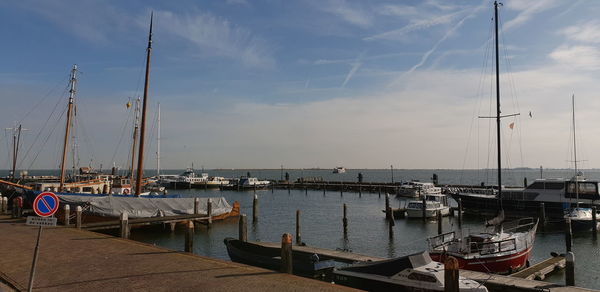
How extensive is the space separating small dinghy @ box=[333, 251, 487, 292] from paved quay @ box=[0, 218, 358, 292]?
12.1 feet

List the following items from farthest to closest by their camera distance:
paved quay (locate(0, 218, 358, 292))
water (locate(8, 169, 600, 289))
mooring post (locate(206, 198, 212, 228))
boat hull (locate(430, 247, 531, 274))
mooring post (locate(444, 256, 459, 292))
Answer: mooring post (locate(206, 198, 212, 228)) < water (locate(8, 169, 600, 289)) < boat hull (locate(430, 247, 531, 274)) < paved quay (locate(0, 218, 358, 292)) < mooring post (locate(444, 256, 459, 292))

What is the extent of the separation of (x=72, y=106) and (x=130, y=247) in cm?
2858

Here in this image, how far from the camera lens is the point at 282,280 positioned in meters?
12.6

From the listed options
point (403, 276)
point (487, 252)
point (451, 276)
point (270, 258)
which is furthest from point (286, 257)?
point (487, 252)

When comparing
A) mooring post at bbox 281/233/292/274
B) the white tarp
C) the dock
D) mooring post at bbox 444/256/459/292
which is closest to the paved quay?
mooring post at bbox 281/233/292/274

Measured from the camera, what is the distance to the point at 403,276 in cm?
1464

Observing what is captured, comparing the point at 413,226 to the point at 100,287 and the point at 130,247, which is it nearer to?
the point at 130,247

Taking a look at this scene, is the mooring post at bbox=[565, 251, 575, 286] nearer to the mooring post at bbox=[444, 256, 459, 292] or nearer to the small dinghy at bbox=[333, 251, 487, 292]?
the small dinghy at bbox=[333, 251, 487, 292]

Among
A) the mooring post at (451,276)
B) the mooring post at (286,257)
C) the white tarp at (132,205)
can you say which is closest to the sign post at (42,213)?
the mooring post at (286,257)

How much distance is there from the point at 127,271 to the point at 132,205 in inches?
886

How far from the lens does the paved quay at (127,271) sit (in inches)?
467

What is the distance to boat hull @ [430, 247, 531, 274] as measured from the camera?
19.3m

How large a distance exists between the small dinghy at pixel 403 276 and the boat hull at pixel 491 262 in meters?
4.42

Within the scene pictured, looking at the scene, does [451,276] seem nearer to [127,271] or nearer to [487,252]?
[127,271]
